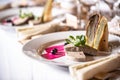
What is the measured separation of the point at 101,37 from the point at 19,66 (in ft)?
1.17

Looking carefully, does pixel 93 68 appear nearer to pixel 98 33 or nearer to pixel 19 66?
pixel 98 33

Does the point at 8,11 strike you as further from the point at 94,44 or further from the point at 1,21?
the point at 94,44

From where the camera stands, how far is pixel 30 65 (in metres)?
0.93

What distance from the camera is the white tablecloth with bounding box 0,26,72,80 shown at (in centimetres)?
81

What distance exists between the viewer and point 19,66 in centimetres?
101

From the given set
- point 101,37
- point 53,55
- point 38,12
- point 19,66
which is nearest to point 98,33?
point 101,37

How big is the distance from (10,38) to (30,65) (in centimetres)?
24

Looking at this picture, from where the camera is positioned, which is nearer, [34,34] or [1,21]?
[34,34]

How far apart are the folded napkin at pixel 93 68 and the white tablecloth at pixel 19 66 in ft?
0.22

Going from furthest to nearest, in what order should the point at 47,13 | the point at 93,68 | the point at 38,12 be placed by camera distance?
the point at 38,12 < the point at 47,13 < the point at 93,68

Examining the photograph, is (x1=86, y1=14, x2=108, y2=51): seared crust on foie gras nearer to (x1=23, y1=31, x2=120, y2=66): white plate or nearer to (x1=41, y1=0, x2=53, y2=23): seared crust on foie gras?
(x1=23, y1=31, x2=120, y2=66): white plate

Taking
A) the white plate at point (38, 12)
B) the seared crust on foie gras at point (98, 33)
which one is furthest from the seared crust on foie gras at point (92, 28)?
the white plate at point (38, 12)

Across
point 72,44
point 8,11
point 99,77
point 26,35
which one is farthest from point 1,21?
point 99,77

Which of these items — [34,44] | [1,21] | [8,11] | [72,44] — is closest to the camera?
[72,44]
